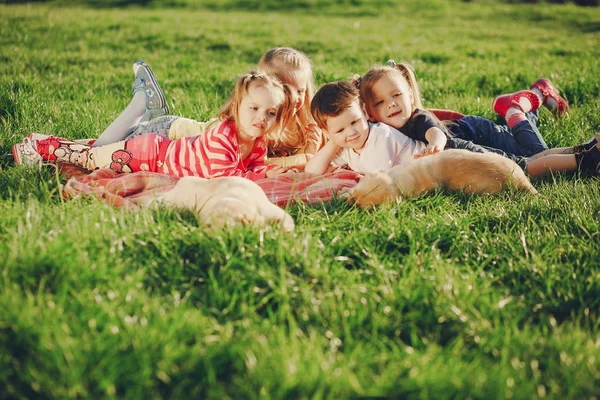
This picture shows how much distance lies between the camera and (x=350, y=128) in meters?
3.71

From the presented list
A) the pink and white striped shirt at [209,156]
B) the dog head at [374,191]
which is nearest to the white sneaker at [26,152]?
the pink and white striped shirt at [209,156]

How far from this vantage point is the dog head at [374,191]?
312 cm

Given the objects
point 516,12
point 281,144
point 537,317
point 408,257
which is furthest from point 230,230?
point 516,12

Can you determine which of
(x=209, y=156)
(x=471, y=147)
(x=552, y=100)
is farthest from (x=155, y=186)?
(x=552, y=100)

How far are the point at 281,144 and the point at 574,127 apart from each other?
2.47 meters

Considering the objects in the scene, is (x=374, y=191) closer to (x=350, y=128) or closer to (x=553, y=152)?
(x=350, y=128)

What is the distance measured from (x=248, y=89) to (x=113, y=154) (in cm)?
103

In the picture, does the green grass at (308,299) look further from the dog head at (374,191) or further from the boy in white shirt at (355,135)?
the boy in white shirt at (355,135)

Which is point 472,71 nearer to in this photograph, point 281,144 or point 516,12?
point 281,144

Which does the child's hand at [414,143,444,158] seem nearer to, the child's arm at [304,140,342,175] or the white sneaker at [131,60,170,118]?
the child's arm at [304,140,342,175]

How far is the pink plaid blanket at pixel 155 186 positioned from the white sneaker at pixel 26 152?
0.17 meters

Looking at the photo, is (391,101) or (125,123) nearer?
(391,101)

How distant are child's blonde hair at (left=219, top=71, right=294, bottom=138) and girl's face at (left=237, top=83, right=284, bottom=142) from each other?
29mm

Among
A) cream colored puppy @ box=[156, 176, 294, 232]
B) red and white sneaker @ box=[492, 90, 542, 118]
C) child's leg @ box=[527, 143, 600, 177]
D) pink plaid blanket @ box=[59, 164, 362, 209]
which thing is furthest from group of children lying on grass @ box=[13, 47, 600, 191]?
cream colored puppy @ box=[156, 176, 294, 232]
